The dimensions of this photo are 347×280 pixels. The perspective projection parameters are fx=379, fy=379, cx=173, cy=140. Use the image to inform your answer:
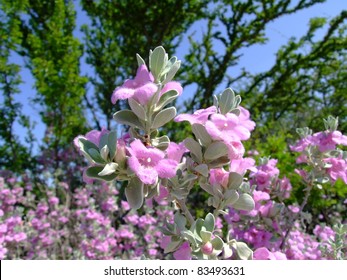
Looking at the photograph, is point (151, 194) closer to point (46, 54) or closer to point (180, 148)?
point (180, 148)

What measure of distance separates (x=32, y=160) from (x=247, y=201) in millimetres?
6315

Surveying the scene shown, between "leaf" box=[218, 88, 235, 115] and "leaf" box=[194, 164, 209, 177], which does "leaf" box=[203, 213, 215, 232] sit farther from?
"leaf" box=[218, 88, 235, 115]

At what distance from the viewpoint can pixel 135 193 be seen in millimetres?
1048

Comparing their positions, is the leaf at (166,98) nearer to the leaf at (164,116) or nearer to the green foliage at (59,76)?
the leaf at (164,116)

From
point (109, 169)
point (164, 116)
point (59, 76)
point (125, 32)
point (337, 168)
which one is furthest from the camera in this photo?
point (125, 32)

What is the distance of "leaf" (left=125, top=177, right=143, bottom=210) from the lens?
3.40 feet

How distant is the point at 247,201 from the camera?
112 centimetres

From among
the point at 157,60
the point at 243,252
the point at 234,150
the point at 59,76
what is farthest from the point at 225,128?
the point at 59,76

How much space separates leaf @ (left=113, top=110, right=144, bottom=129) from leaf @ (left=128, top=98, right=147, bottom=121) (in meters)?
0.05

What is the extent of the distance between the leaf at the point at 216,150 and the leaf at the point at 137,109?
0.20 meters

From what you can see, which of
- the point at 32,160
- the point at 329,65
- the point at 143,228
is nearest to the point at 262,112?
the point at 329,65

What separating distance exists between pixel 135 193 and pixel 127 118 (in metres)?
0.22

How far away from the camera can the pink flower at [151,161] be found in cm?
99

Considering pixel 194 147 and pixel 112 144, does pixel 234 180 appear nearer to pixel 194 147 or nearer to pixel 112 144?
pixel 194 147
